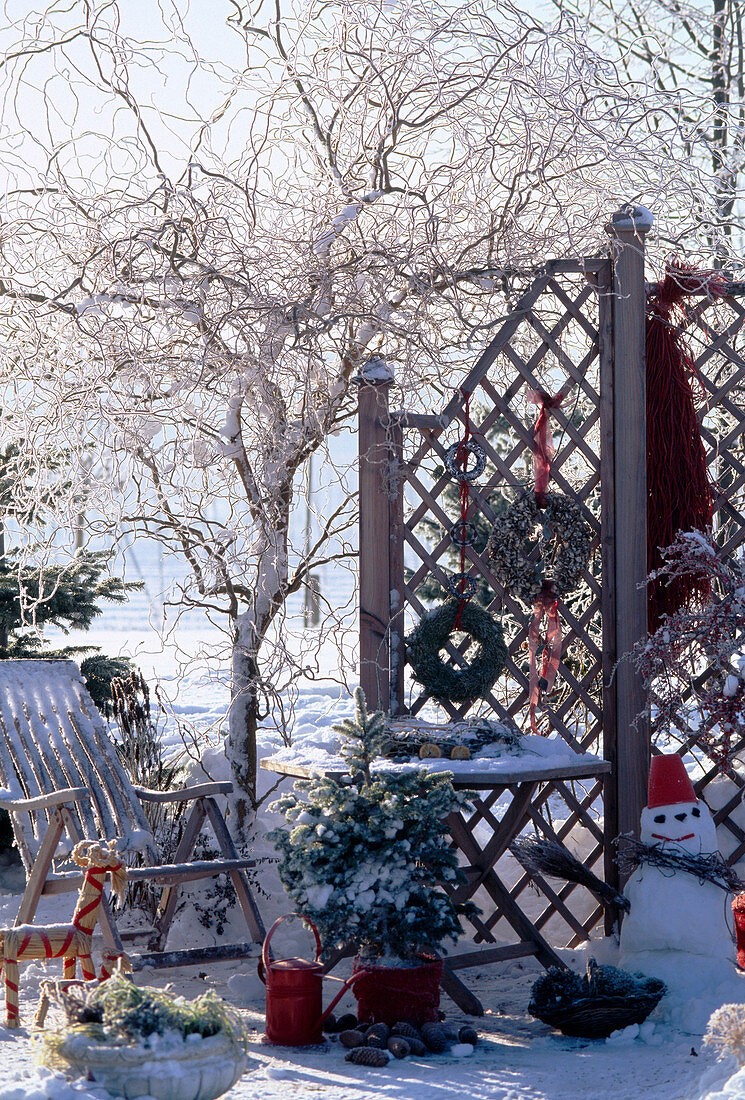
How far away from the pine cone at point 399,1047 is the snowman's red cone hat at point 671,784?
99 centimetres

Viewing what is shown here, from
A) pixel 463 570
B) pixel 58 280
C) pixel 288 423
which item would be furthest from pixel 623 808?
pixel 58 280

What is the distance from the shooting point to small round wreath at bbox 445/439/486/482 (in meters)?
3.63

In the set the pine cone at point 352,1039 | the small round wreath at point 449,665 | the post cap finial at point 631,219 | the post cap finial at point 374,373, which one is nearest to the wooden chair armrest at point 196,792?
the small round wreath at point 449,665

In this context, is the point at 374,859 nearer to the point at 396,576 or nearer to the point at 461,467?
the point at 396,576

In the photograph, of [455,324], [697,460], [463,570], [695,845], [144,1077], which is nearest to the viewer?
[144,1077]

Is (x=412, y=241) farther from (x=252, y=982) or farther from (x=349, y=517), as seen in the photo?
(x=252, y=982)

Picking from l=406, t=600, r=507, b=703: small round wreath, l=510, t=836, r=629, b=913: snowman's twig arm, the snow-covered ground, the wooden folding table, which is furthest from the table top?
l=406, t=600, r=507, b=703: small round wreath

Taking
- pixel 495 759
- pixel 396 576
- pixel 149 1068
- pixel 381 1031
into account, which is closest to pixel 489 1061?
pixel 381 1031

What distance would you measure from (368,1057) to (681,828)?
1.09 metres

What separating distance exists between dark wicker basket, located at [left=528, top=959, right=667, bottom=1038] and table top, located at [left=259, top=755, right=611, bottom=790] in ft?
1.65

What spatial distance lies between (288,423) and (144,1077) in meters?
2.44

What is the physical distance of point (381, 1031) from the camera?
2793 mm

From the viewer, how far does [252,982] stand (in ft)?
10.9

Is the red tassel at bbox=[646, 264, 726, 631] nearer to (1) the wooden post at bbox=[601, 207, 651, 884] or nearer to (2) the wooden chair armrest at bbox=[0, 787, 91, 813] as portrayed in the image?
(1) the wooden post at bbox=[601, 207, 651, 884]
